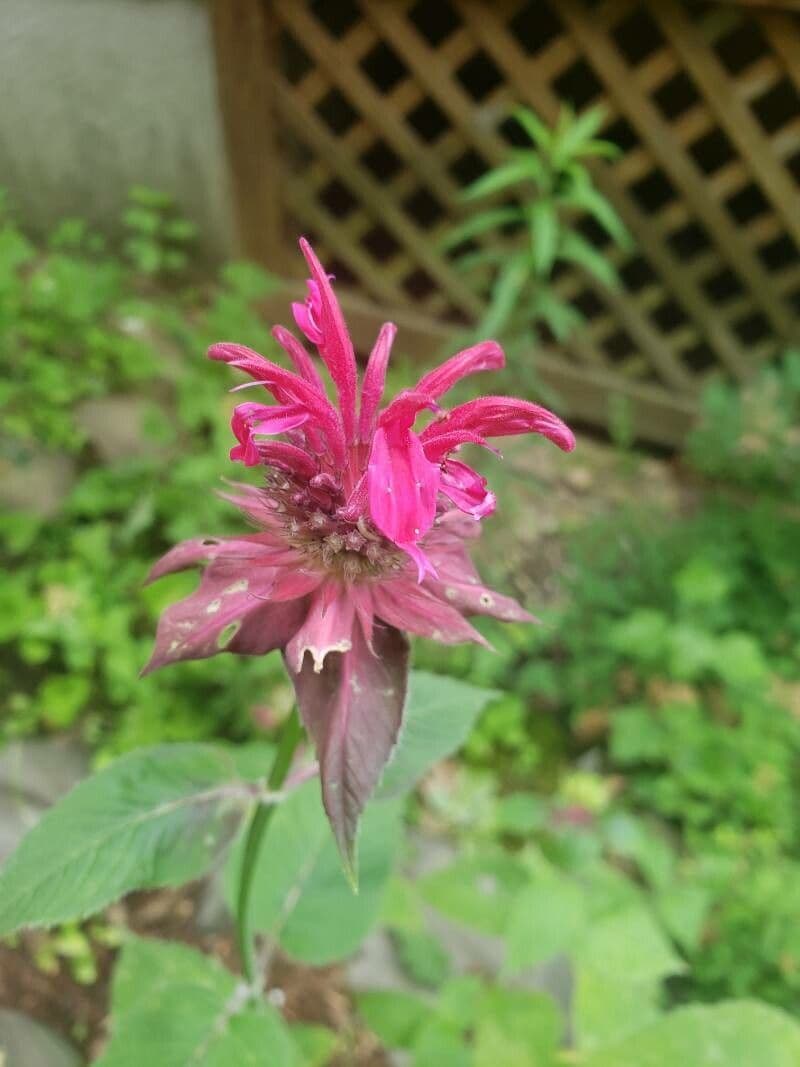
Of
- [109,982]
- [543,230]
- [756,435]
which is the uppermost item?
[543,230]

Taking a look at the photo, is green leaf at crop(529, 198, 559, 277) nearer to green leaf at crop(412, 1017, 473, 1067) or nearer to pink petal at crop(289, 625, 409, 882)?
pink petal at crop(289, 625, 409, 882)

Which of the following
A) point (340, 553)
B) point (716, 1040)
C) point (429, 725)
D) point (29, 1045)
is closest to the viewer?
point (340, 553)

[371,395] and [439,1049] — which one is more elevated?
[371,395]

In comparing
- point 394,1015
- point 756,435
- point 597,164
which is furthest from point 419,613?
point 597,164

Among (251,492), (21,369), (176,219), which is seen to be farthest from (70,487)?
(251,492)

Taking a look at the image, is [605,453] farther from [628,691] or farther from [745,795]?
[745,795]

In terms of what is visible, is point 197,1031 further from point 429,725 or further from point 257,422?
point 257,422
